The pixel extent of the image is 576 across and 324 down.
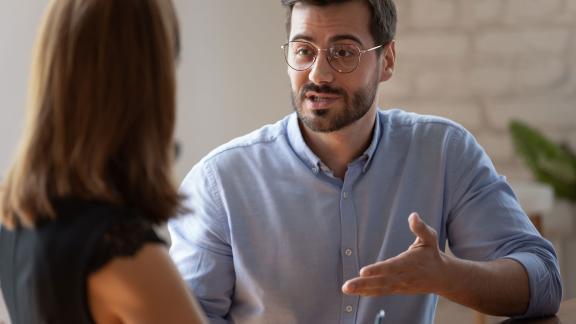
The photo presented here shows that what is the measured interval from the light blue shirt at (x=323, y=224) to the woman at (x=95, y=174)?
79cm

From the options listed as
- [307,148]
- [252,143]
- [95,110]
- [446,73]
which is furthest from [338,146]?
[446,73]

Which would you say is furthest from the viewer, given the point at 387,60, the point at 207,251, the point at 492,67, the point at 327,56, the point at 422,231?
the point at 492,67

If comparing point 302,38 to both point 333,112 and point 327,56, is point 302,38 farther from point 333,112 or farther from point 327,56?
point 333,112

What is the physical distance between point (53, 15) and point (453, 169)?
1.11 metres

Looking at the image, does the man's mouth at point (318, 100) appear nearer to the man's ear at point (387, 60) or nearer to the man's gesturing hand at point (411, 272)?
the man's ear at point (387, 60)

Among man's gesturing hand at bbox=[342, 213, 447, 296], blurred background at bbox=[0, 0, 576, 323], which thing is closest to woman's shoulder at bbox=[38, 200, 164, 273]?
man's gesturing hand at bbox=[342, 213, 447, 296]

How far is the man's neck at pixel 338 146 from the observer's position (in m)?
2.05

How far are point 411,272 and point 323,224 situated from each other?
37 centimetres

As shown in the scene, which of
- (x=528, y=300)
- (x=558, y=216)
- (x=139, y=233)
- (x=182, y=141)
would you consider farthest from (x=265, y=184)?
(x=558, y=216)

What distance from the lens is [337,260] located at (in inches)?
77.0

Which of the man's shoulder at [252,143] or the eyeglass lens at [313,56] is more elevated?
the eyeglass lens at [313,56]

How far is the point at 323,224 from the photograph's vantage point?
1.97 m

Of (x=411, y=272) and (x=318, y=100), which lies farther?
(x=318, y=100)

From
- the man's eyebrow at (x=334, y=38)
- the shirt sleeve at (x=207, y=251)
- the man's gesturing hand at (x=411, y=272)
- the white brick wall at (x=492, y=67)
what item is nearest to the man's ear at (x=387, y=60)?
the man's eyebrow at (x=334, y=38)
